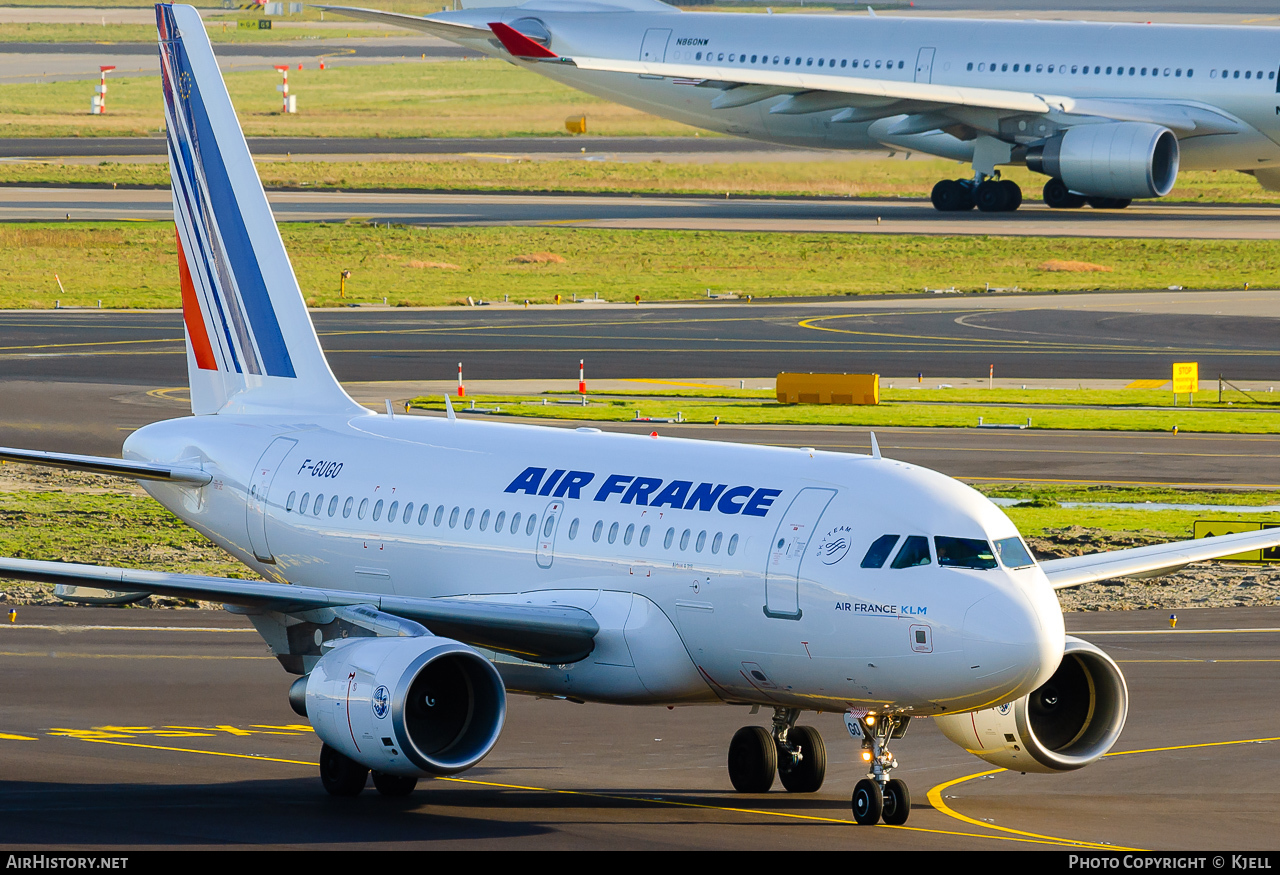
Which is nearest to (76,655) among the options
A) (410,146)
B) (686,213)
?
(686,213)

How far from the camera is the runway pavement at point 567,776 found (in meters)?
20.5

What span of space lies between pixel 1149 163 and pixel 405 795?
7099cm

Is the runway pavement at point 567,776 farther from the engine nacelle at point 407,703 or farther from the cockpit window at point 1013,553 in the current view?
the cockpit window at point 1013,553

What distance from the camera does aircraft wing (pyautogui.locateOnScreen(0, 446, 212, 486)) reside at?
85.0 feet

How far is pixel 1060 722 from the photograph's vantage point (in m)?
22.8

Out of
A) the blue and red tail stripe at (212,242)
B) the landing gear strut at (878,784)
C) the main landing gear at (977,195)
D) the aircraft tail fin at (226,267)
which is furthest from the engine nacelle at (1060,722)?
Result: the main landing gear at (977,195)

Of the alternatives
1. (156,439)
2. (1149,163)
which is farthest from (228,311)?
(1149,163)

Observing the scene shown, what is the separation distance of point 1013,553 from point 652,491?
4609 mm

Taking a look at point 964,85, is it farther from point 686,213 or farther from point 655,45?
point 686,213

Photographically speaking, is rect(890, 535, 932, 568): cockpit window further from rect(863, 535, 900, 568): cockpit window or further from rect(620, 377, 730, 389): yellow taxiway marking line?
rect(620, 377, 730, 389): yellow taxiway marking line

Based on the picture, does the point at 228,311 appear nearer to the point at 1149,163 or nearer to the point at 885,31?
Result: the point at 1149,163

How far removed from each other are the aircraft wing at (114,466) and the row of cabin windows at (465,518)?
2135 mm

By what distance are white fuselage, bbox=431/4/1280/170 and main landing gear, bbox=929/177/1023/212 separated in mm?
2769

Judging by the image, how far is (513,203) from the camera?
10912 cm
